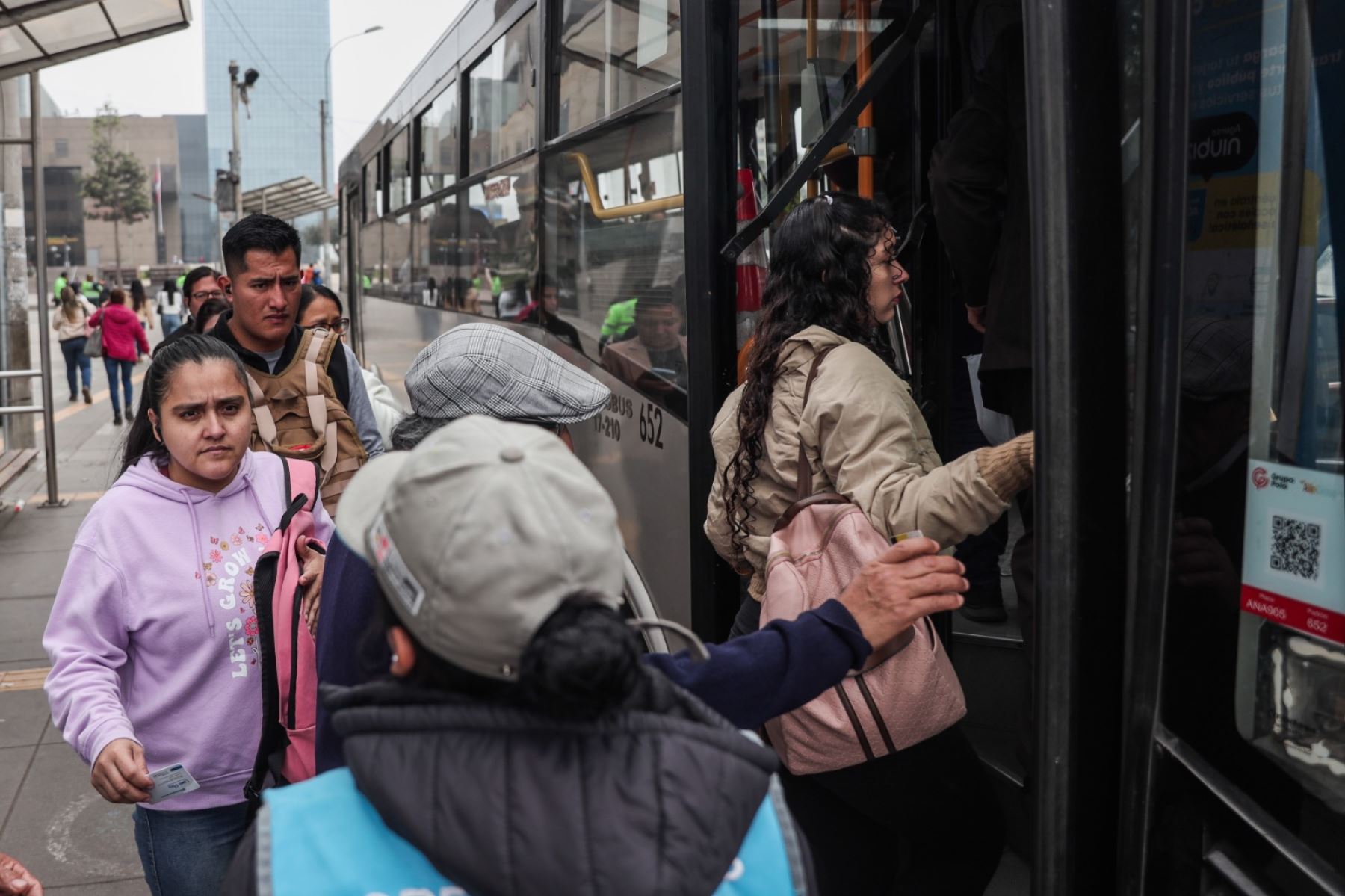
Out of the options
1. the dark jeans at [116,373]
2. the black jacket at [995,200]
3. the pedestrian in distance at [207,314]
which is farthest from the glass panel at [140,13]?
the dark jeans at [116,373]

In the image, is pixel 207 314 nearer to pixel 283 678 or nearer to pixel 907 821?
pixel 283 678

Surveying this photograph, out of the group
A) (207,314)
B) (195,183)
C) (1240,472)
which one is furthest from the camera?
(195,183)

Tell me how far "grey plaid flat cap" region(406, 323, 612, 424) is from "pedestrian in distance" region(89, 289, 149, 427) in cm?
1446

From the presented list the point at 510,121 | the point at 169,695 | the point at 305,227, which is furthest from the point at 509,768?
the point at 305,227

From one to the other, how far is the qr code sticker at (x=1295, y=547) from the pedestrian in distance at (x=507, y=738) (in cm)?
87

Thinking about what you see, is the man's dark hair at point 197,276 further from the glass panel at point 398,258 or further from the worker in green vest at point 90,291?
the worker in green vest at point 90,291

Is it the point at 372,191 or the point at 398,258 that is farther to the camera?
the point at 372,191

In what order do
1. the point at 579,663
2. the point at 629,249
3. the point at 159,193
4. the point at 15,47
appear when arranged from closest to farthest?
the point at 579,663 < the point at 629,249 < the point at 15,47 < the point at 159,193

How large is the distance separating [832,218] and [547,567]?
198cm

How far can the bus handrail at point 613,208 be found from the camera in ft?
14.1

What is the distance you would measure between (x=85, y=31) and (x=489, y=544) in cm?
882

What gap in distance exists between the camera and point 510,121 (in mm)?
6832

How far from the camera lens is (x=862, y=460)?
2.80 meters

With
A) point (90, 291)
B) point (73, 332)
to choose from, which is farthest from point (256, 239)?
point (90, 291)
